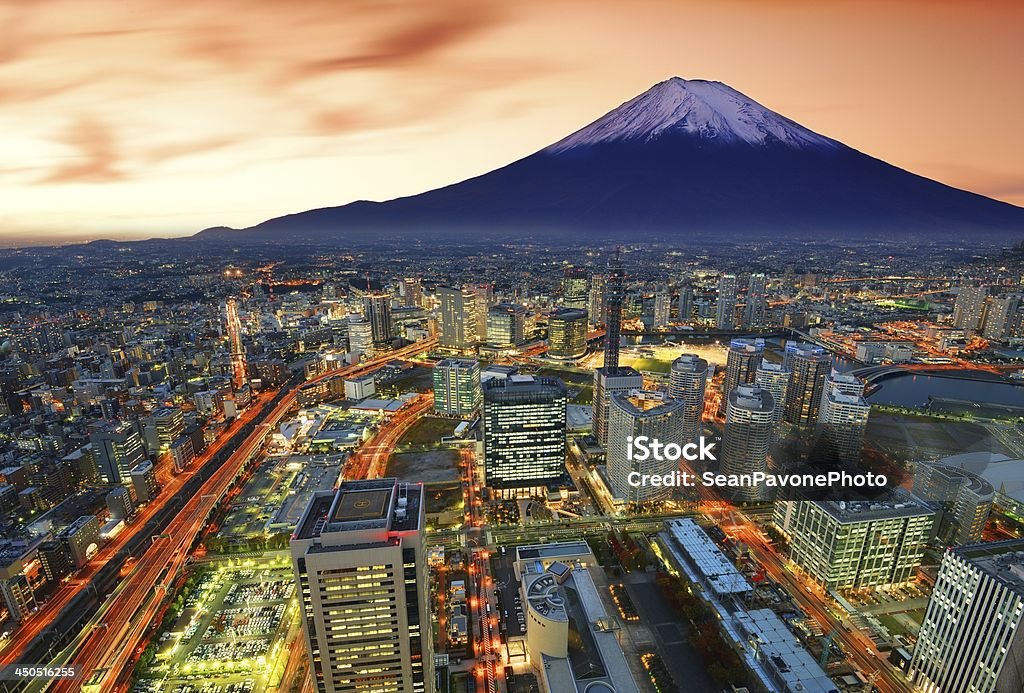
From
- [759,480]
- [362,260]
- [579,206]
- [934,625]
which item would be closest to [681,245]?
Result: [579,206]

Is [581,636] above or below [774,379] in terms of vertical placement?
below

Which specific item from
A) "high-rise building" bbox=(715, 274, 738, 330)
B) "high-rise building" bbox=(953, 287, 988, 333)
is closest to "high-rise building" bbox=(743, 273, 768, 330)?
"high-rise building" bbox=(715, 274, 738, 330)

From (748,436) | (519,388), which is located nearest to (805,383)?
(748,436)

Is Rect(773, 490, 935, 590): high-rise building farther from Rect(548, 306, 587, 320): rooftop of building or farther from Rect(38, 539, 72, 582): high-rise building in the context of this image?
Rect(548, 306, 587, 320): rooftop of building

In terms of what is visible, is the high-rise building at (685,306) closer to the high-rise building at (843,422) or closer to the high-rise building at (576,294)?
the high-rise building at (576,294)

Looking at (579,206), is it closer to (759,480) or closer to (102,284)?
(102,284)

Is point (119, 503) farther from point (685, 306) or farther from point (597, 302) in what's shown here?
point (685, 306)

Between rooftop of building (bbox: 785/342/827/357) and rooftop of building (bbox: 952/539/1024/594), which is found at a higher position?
rooftop of building (bbox: 785/342/827/357)
